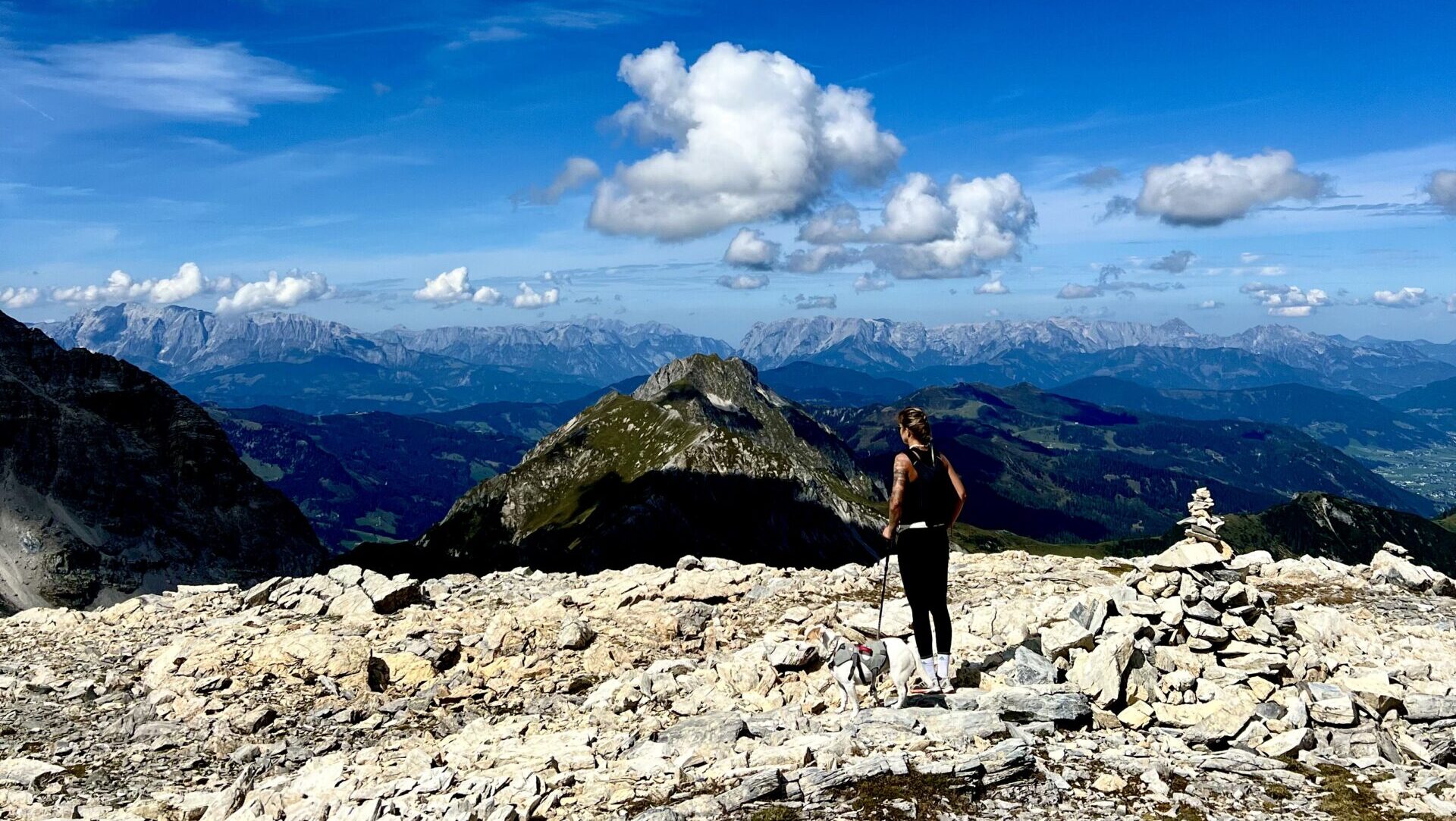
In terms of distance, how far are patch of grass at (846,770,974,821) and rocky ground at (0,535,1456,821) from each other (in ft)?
0.14

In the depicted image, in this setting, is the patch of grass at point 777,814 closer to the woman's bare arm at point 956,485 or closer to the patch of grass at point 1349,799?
the woman's bare arm at point 956,485

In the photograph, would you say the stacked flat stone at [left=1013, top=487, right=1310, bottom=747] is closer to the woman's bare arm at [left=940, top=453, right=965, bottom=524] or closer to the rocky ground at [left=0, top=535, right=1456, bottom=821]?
the rocky ground at [left=0, top=535, right=1456, bottom=821]

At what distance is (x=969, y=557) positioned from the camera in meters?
33.7

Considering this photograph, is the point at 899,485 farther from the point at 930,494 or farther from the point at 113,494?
the point at 113,494

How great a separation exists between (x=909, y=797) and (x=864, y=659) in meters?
4.76

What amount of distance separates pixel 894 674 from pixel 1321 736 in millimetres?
7058

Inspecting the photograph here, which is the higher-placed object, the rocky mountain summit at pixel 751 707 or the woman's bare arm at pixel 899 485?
the woman's bare arm at pixel 899 485

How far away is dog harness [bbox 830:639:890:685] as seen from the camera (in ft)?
51.8

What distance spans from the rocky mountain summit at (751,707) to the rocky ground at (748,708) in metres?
0.07

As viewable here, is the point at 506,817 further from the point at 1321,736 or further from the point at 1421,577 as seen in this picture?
the point at 1421,577

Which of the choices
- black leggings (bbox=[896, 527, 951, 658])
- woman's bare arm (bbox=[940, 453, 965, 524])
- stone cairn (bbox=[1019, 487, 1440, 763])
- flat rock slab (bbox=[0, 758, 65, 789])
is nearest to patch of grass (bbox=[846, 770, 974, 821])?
black leggings (bbox=[896, 527, 951, 658])

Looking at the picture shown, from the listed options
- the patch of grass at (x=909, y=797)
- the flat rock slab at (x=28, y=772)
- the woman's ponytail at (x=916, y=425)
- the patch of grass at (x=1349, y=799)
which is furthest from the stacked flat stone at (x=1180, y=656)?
the flat rock slab at (x=28, y=772)

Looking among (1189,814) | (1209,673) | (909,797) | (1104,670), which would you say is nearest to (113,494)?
(909,797)

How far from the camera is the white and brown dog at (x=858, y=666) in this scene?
581 inches
